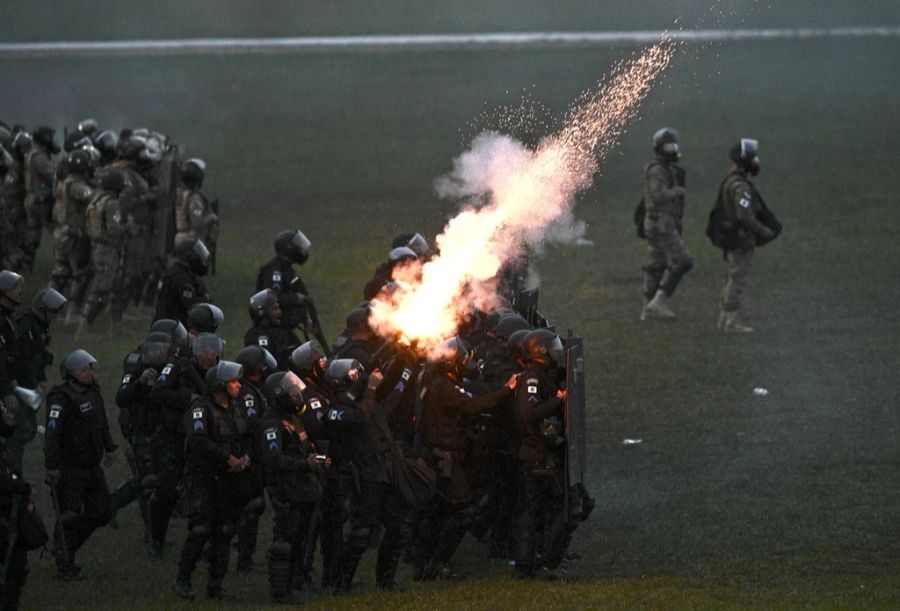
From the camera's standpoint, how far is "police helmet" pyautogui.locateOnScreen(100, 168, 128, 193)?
2380cm

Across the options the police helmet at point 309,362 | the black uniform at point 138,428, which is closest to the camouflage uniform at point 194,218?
the black uniform at point 138,428

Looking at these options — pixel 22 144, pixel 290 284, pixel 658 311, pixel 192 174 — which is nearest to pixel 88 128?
pixel 22 144

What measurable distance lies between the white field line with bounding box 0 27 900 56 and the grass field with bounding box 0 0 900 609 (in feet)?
5.54

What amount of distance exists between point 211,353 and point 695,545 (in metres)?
4.53

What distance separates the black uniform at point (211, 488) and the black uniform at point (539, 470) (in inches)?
92.5

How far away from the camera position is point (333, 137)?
152ft

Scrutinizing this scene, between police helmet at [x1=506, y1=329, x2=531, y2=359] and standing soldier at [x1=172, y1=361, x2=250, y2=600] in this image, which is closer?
standing soldier at [x1=172, y1=361, x2=250, y2=600]

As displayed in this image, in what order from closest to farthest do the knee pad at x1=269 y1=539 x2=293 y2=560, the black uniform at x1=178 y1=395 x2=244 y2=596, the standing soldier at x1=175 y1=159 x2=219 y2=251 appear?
the knee pad at x1=269 y1=539 x2=293 y2=560 → the black uniform at x1=178 y1=395 x2=244 y2=596 → the standing soldier at x1=175 y1=159 x2=219 y2=251

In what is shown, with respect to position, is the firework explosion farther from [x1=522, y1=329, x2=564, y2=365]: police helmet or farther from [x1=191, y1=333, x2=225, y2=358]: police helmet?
[x1=191, y1=333, x2=225, y2=358]: police helmet

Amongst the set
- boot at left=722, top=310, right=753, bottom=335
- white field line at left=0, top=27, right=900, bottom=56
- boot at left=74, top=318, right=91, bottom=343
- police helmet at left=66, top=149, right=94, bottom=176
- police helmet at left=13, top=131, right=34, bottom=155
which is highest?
white field line at left=0, top=27, right=900, bottom=56

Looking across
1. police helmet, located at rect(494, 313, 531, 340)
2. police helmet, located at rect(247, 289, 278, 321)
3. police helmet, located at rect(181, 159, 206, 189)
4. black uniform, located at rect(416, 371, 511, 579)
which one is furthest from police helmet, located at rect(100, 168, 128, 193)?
black uniform, located at rect(416, 371, 511, 579)

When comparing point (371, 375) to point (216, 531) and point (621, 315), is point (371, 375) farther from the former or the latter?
point (621, 315)

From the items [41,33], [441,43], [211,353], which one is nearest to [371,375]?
[211,353]

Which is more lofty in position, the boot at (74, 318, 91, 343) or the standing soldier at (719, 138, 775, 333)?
the standing soldier at (719, 138, 775, 333)
